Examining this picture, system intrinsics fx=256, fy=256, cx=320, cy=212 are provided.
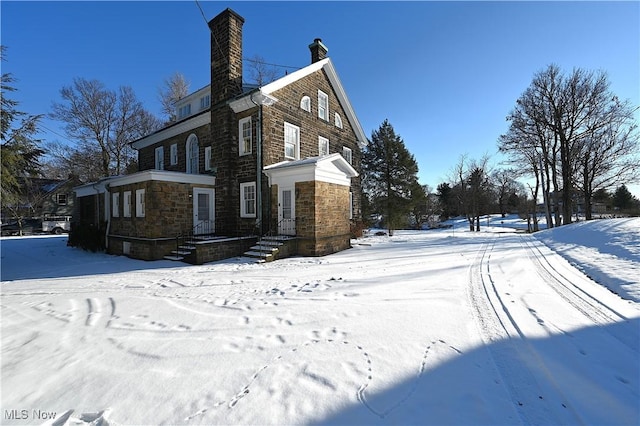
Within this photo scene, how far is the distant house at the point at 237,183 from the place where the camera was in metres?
10.5

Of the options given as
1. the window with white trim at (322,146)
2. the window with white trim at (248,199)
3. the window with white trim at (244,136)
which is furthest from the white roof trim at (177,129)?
the window with white trim at (322,146)

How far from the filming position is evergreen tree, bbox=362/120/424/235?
2444 cm

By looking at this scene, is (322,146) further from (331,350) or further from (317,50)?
(331,350)

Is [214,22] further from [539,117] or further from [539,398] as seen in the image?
[539,117]

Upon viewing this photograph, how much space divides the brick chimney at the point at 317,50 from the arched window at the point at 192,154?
8.65 meters

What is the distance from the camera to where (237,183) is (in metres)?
12.6

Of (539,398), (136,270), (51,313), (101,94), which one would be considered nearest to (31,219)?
(101,94)

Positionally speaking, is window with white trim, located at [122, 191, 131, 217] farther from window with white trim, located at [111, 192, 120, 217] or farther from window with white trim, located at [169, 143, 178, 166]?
window with white trim, located at [169, 143, 178, 166]

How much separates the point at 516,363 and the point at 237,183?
39.3 feet

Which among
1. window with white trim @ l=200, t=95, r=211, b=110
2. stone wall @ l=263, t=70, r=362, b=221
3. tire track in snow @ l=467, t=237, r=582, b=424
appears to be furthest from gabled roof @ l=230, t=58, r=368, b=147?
tire track in snow @ l=467, t=237, r=582, b=424

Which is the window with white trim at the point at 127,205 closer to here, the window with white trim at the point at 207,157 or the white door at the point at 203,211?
the white door at the point at 203,211

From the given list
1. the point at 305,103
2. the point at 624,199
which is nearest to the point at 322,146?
the point at 305,103

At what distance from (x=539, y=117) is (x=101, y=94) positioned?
40.0 meters

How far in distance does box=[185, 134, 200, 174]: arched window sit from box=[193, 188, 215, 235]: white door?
292 centimetres
